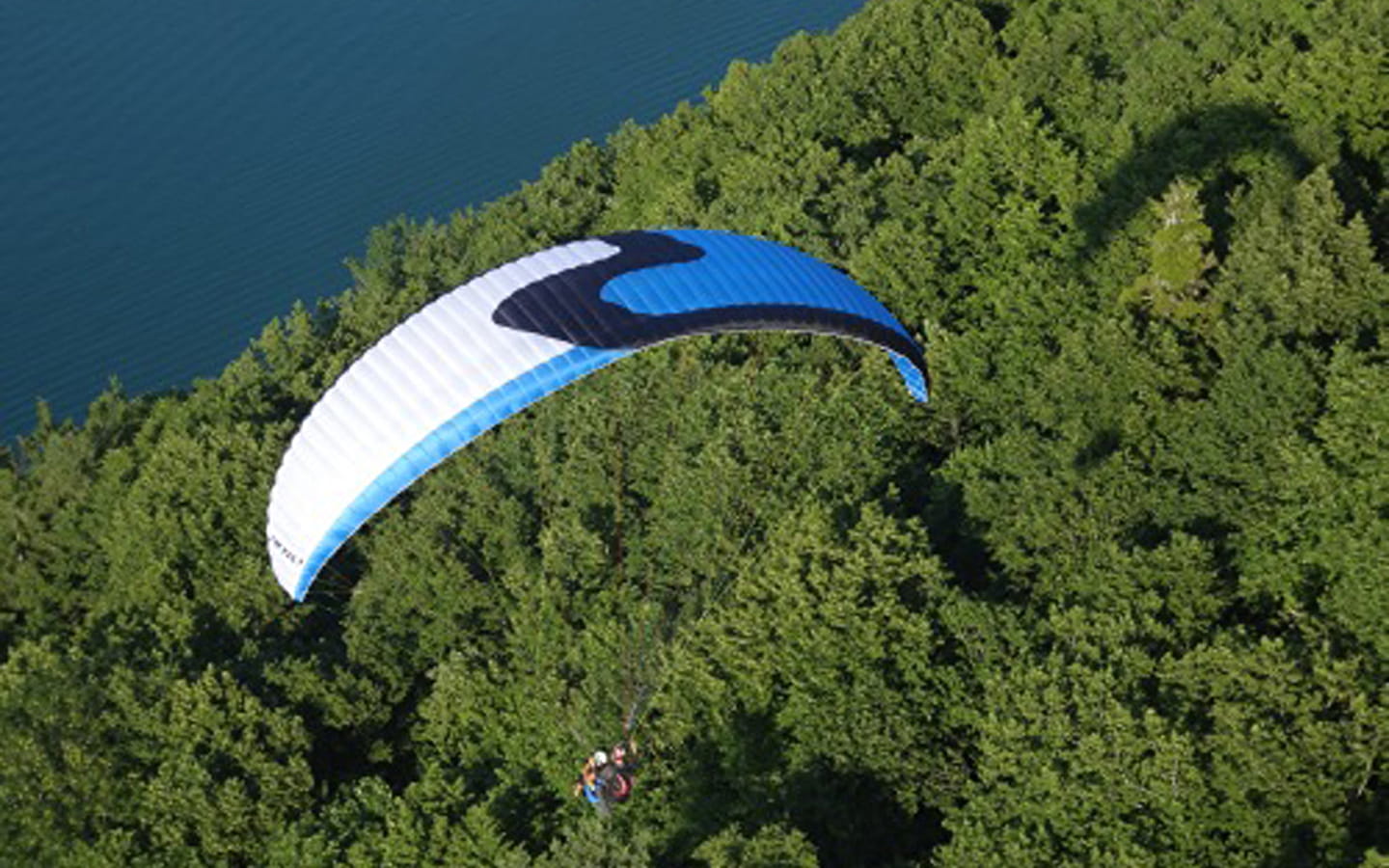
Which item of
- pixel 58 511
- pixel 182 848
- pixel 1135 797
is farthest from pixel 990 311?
pixel 58 511

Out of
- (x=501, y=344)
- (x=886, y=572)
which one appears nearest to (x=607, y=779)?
(x=886, y=572)

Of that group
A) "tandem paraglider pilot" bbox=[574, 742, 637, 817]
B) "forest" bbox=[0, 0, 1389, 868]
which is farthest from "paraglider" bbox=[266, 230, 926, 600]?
"forest" bbox=[0, 0, 1389, 868]

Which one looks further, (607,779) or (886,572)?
(886,572)

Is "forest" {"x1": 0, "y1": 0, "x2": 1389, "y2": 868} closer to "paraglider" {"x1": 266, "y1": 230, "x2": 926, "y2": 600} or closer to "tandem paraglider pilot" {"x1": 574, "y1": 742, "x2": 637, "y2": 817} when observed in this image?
"tandem paraglider pilot" {"x1": 574, "y1": 742, "x2": 637, "y2": 817}

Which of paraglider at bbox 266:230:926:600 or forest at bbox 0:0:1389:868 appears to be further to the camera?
forest at bbox 0:0:1389:868

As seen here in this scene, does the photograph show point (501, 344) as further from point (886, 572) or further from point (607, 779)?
point (886, 572)

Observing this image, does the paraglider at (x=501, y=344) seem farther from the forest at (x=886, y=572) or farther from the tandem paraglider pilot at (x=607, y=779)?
the forest at (x=886, y=572)
